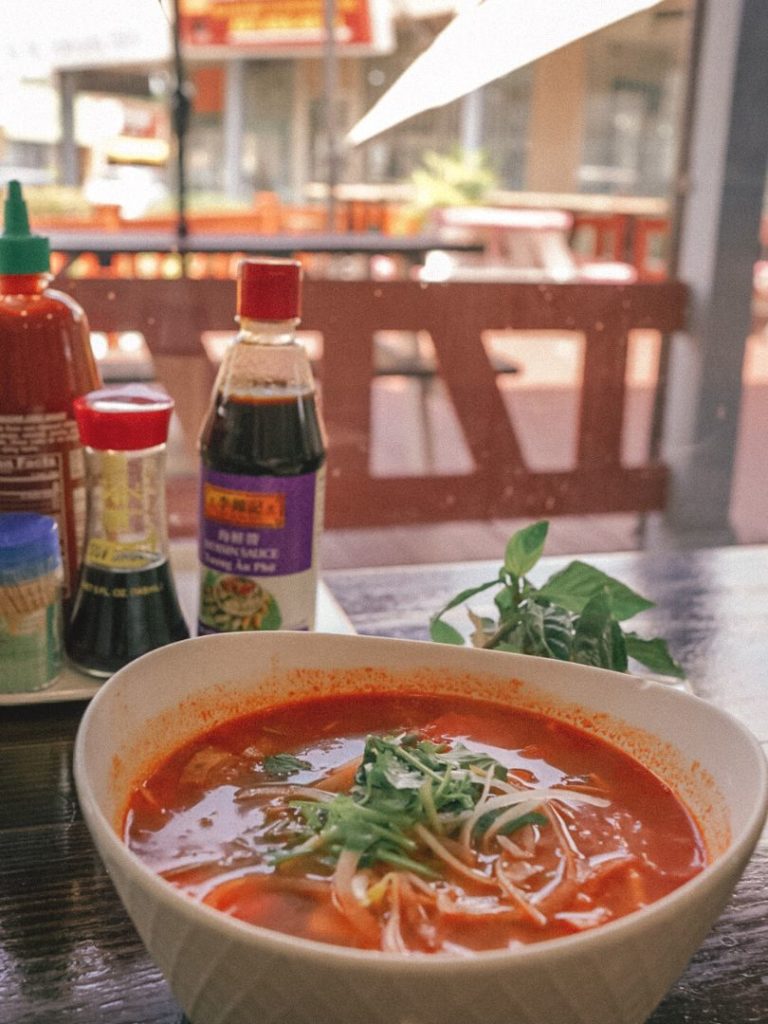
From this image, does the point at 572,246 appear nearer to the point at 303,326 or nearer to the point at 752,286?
the point at 752,286

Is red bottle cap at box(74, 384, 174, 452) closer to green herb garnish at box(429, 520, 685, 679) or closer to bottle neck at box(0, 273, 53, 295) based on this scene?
bottle neck at box(0, 273, 53, 295)

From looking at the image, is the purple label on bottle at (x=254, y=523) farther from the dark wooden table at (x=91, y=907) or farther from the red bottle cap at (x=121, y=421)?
the dark wooden table at (x=91, y=907)

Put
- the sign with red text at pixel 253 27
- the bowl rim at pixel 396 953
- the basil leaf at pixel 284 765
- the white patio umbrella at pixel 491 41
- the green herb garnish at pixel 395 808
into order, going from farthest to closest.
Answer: the sign with red text at pixel 253 27 < the white patio umbrella at pixel 491 41 < the basil leaf at pixel 284 765 < the green herb garnish at pixel 395 808 < the bowl rim at pixel 396 953

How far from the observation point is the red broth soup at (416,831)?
1.66 ft

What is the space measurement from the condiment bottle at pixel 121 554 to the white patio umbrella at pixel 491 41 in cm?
51

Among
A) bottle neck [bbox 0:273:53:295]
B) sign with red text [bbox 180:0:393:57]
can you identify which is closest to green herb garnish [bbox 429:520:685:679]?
bottle neck [bbox 0:273:53:295]

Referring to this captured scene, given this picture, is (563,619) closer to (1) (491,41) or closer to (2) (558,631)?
(2) (558,631)

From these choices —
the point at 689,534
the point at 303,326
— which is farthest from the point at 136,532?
the point at 689,534

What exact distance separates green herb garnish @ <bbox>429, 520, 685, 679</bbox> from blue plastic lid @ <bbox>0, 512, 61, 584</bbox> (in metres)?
0.30

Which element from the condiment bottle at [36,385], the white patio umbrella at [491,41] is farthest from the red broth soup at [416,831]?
the white patio umbrella at [491,41]

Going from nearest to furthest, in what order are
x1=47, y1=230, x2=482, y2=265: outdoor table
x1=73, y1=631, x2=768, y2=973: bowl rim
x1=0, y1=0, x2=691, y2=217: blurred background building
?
x1=73, y1=631, x2=768, y2=973: bowl rim
x1=47, y1=230, x2=482, y2=265: outdoor table
x1=0, y1=0, x2=691, y2=217: blurred background building

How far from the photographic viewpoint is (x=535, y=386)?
17.4ft

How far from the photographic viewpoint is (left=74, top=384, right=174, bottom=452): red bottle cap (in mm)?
854

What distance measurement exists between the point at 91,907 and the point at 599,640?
389 millimetres
